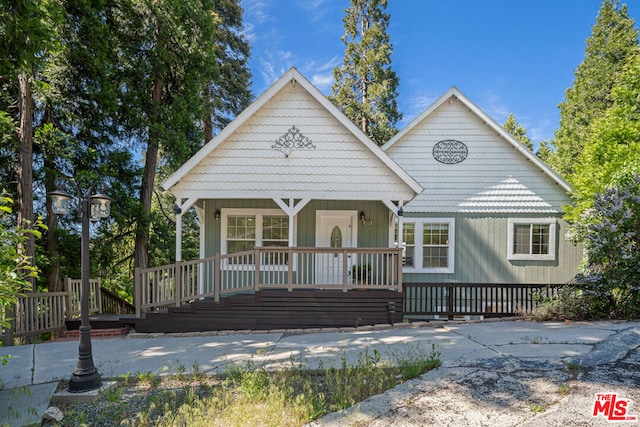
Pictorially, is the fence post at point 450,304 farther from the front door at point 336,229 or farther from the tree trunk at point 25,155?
the tree trunk at point 25,155

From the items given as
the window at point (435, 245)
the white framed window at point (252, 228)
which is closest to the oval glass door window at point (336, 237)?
the white framed window at point (252, 228)

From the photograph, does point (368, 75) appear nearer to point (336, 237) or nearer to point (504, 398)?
point (336, 237)

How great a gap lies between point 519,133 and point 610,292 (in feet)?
76.1

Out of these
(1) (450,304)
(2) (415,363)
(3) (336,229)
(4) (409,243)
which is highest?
(3) (336,229)

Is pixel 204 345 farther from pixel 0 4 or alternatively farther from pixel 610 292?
pixel 610 292

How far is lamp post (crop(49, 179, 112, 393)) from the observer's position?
430cm

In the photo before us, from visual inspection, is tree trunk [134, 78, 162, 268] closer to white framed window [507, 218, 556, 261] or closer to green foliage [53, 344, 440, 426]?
green foliage [53, 344, 440, 426]

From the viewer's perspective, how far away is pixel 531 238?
10312 millimetres

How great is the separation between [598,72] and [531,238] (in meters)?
12.2

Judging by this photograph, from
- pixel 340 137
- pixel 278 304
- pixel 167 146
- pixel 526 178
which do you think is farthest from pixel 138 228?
pixel 526 178

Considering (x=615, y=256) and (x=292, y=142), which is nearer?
(x=615, y=256)

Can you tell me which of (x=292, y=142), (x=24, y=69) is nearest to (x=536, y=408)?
(x=292, y=142)

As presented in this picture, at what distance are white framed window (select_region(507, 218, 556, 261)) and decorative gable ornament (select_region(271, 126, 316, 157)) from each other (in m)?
6.75

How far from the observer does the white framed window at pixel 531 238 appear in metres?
10.2
